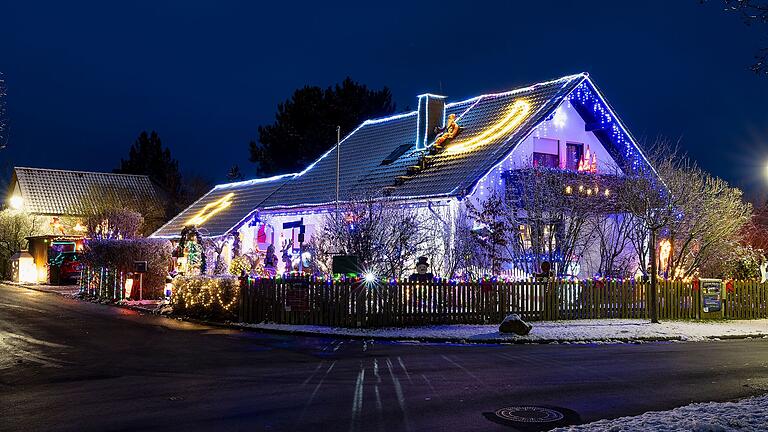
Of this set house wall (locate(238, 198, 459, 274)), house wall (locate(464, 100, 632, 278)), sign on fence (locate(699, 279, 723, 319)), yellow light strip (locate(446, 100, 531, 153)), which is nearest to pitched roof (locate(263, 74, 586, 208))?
yellow light strip (locate(446, 100, 531, 153))

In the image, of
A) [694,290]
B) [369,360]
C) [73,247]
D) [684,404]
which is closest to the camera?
[684,404]

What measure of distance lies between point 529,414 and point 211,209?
34968 mm

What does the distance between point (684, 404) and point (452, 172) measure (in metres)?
19.1

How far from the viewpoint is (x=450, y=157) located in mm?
30422

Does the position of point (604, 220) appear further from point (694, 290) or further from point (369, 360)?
point (369, 360)

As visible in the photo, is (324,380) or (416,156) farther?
(416,156)

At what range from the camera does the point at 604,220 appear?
92.6ft

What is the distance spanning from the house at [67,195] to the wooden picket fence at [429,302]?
39777 millimetres

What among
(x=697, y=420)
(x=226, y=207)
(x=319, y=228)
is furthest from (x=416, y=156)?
→ (x=697, y=420)

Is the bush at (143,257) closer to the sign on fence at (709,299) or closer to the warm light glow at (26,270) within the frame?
the warm light glow at (26,270)

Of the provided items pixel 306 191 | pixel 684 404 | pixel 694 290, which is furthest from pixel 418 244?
pixel 684 404

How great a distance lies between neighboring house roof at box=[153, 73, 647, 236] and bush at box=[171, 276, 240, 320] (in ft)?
23.3

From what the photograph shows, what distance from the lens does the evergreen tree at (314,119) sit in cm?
5950

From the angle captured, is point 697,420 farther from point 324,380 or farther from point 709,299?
point 709,299
